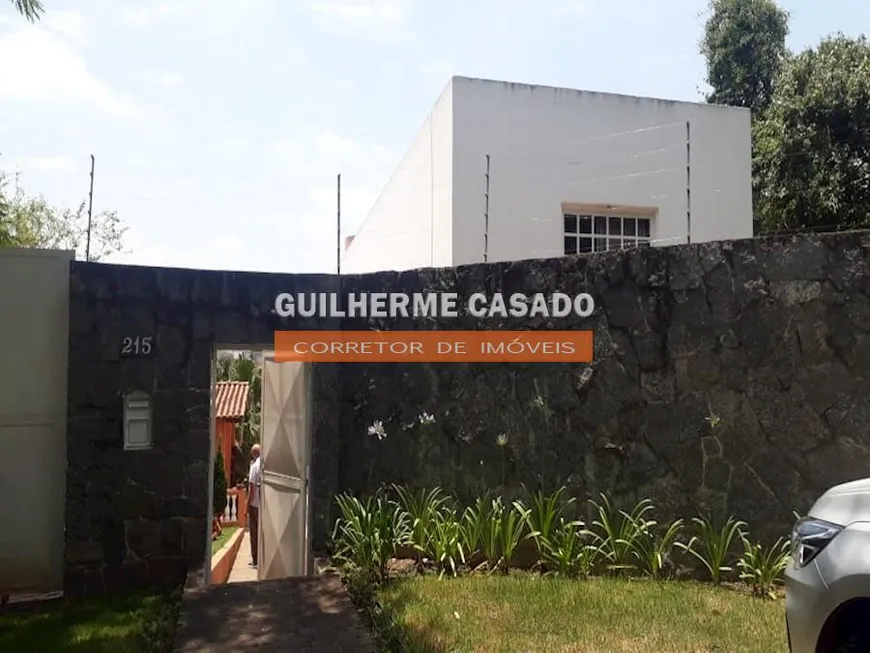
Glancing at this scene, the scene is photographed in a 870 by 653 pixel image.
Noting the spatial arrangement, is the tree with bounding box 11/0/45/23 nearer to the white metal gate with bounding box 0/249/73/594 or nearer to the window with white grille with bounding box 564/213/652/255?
the white metal gate with bounding box 0/249/73/594

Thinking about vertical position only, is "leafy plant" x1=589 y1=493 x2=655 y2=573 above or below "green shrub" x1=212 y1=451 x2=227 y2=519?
above

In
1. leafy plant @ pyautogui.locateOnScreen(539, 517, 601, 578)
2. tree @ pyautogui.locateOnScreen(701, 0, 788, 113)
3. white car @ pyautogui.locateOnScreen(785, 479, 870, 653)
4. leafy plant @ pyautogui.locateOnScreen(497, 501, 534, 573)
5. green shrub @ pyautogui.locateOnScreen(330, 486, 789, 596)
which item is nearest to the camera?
white car @ pyautogui.locateOnScreen(785, 479, 870, 653)

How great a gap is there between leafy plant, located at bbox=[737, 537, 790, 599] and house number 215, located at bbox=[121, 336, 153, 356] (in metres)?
5.10

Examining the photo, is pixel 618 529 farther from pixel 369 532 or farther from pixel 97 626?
pixel 97 626

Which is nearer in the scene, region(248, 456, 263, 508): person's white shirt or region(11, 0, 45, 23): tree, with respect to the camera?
region(11, 0, 45, 23): tree

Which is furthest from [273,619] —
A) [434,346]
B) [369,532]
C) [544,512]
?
[434,346]

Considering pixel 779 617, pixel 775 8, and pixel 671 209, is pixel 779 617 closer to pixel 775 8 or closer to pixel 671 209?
pixel 671 209

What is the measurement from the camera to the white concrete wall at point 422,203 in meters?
9.70

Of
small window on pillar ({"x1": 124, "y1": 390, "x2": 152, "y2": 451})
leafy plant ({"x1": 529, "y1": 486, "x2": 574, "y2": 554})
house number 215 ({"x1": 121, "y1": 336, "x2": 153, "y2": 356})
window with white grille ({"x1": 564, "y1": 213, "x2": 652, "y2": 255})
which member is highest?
window with white grille ({"x1": 564, "y1": 213, "x2": 652, "y2": 255})

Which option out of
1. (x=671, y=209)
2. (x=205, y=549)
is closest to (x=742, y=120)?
(x=671, y=209)

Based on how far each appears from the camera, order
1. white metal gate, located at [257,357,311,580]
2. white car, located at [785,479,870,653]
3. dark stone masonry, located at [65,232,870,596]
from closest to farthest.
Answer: white car, located at [785,479,870,653]
dark stone masonry, located at [65,232,870,596]
white metal gate, located at [257,357,311,580]

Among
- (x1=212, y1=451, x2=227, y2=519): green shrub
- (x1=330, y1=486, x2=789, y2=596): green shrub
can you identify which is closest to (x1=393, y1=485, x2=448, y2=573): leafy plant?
(x1=330, y1=486, x2=789, y2=596): green shrub

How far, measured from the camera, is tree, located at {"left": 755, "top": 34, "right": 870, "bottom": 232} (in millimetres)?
13211

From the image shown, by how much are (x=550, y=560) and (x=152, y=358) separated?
12.4 feet
